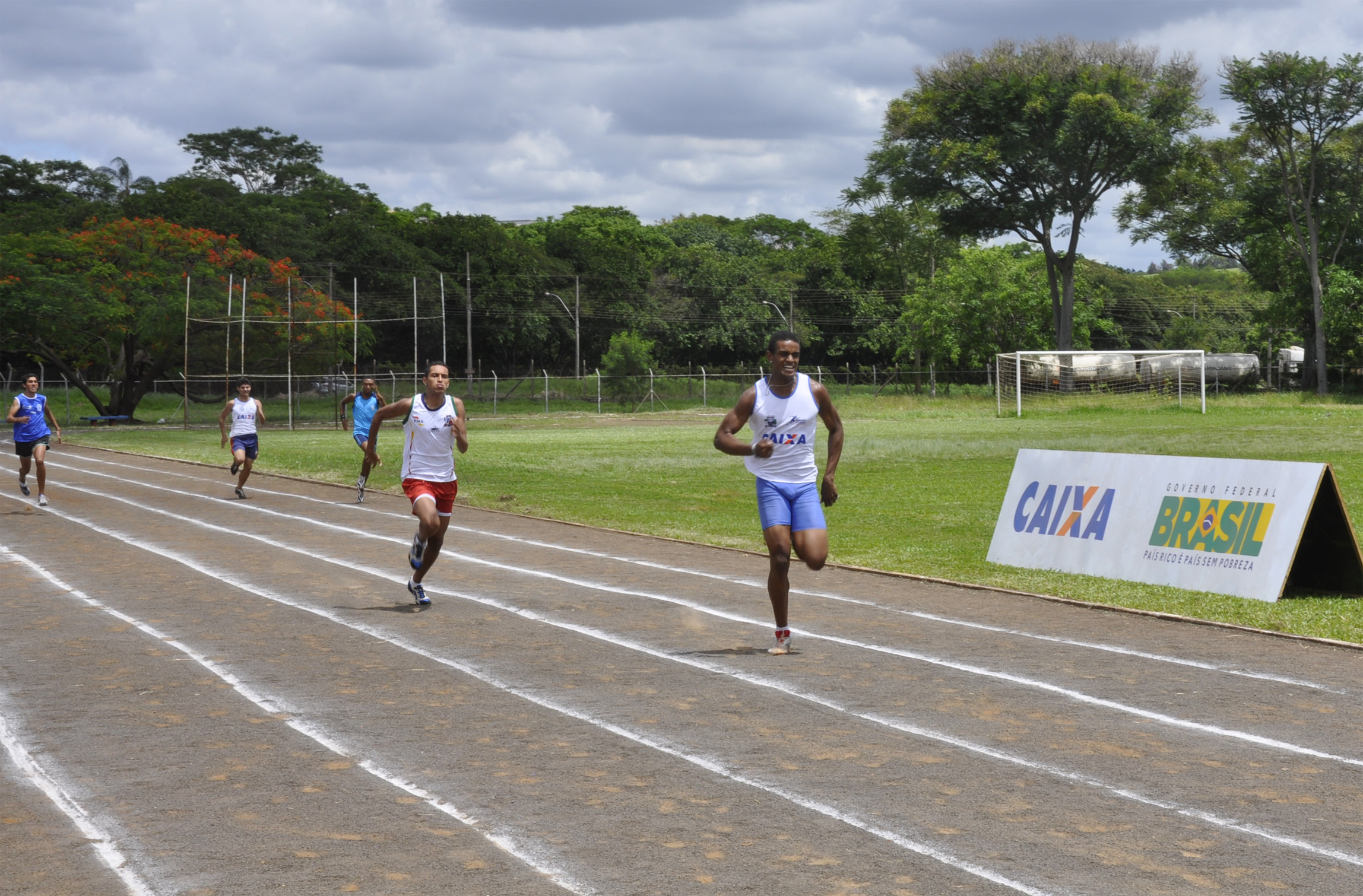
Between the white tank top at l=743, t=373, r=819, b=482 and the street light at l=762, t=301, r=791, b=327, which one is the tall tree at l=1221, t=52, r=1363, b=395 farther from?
the white tank top at l=743, t=373, r=819, b=482

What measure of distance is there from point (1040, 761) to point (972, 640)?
308 cm

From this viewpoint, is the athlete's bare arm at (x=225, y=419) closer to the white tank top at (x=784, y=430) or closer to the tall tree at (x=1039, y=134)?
the white tank top at (x=784, y=430)

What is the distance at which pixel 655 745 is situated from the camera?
619 centimetres

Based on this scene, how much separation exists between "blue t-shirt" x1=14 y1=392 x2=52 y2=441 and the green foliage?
1722 inches

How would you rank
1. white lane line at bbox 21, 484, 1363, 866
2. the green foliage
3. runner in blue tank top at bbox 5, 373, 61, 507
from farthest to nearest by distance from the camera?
the green foliage
runner in blue tank top at bbox 5, 373, 61, 507
white lane line at bbox 21, 484, 1363, 866

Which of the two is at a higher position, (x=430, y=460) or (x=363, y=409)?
(x=363, y=409)

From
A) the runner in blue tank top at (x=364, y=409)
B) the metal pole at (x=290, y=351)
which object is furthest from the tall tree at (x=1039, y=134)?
the runner in blue tank top at (x=364, y=409)

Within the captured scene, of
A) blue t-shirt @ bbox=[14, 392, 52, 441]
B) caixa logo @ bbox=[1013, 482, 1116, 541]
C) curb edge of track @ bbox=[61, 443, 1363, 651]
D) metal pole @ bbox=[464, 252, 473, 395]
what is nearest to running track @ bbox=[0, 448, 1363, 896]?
curb edge of track @ bbox=[61, 443, 1363, 651]

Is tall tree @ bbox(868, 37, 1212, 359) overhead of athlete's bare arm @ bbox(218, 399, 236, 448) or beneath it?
overhead

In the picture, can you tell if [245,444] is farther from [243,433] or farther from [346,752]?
[346,752]

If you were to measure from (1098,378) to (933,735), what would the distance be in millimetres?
52190

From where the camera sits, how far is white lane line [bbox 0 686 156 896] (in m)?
4.46

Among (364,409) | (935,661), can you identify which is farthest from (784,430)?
(364,409)

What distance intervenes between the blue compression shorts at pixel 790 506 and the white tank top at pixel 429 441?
324 centimetres
